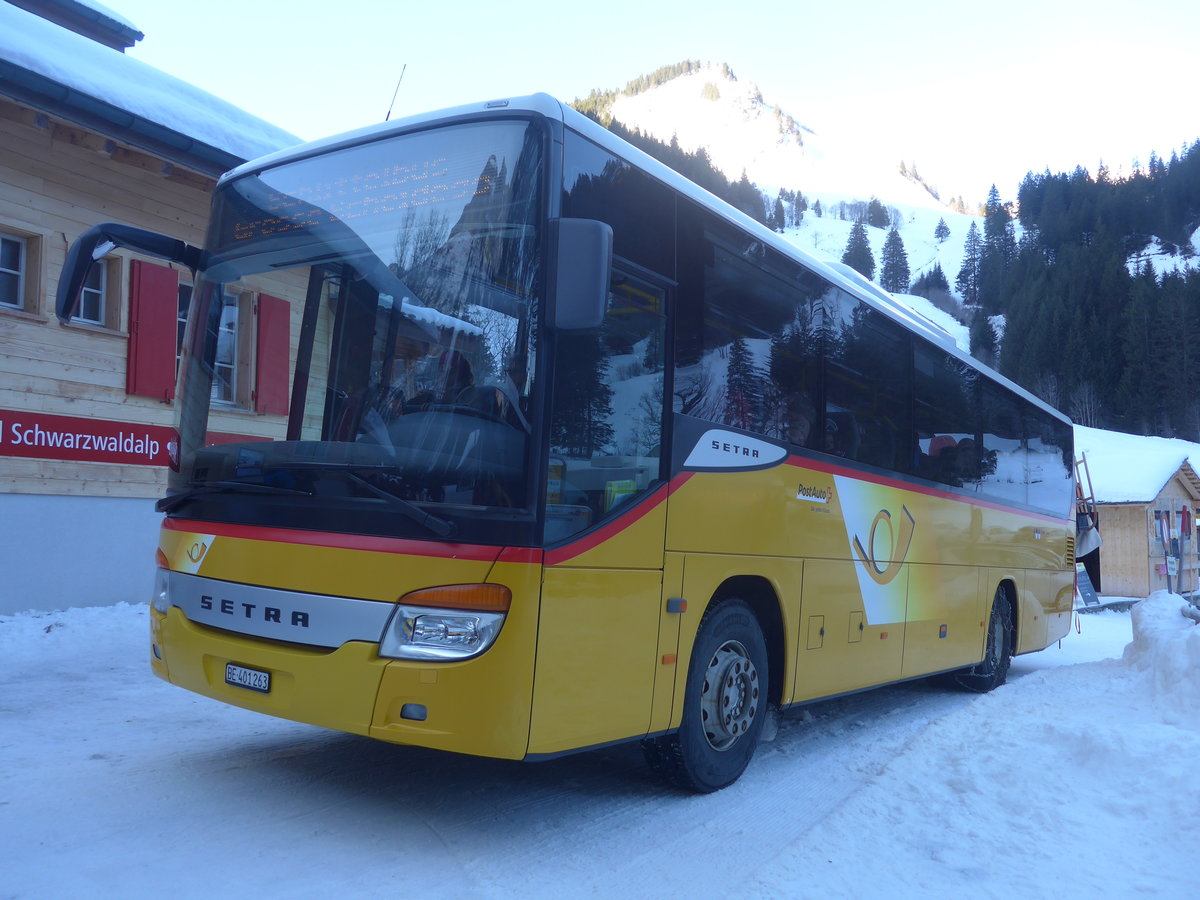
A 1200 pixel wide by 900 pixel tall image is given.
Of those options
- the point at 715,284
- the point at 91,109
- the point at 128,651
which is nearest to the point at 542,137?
the point at 715,284

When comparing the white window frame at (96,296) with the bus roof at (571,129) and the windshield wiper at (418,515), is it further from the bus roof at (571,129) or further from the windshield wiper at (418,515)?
the windshield wiper at (418,515)

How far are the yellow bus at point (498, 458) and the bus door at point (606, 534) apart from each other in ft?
0.06

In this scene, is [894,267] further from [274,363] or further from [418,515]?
[418,515]

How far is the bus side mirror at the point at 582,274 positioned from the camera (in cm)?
413

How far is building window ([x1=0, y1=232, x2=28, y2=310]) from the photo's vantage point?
10016 mm

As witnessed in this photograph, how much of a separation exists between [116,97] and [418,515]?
875 cm

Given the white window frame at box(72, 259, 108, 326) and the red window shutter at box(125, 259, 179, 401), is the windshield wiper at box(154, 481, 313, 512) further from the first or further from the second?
the white window frame at box(72, 259, 108, 326)

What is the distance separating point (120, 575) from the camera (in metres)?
10.9

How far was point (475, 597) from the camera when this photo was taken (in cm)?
411

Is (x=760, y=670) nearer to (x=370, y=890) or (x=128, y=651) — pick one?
(x=370, y=890)

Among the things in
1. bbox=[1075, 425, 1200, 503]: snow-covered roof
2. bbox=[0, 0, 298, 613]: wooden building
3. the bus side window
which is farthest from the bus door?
bbox=[1075, 425, 1200, 503]: snow-covered roof

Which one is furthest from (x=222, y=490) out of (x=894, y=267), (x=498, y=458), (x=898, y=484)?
(x=894, y=267)

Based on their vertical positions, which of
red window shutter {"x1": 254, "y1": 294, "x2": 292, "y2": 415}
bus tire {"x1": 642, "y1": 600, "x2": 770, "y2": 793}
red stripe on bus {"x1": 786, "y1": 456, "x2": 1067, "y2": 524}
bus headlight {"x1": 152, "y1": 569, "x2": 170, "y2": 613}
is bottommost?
bus tire {"x1": 642, "y1": 600, "x2": 770, "y2": 793}

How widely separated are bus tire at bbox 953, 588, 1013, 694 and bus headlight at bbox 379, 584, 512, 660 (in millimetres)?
7471
